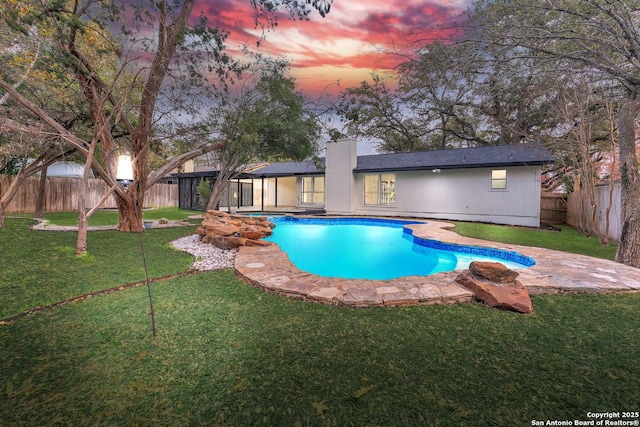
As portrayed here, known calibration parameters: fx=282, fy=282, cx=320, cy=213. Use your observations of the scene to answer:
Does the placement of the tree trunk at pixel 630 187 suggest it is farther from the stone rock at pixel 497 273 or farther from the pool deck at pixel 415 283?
the stone rock at pixel 497 273

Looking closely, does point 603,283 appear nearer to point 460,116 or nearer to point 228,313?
point 228,313

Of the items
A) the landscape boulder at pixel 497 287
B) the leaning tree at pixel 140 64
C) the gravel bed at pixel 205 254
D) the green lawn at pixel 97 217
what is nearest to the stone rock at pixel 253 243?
the gravel bed at pixel 205 254

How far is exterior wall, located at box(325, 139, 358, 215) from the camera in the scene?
15.9m

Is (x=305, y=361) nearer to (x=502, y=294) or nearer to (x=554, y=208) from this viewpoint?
(x=502, y=294)

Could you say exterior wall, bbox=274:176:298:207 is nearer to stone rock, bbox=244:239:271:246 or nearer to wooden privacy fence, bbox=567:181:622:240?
stone rock, bbox=244:239:271:246

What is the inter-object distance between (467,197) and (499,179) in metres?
1.46

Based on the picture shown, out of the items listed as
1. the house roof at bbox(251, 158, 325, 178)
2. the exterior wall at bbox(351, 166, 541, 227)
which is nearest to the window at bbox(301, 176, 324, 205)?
the house roof at bbox(251, 158, 325, 178)

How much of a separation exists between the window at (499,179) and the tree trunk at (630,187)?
286 inches

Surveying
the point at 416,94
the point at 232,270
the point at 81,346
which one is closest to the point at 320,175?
the point at 416,94

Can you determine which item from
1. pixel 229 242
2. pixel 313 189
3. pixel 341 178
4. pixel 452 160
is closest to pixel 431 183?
pixel 452 160

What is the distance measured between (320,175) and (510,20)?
534 inches

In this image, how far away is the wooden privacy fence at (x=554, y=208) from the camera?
13250 mm

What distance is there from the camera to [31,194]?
13.8m

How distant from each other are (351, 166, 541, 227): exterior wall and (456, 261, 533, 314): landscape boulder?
32.4 feet
